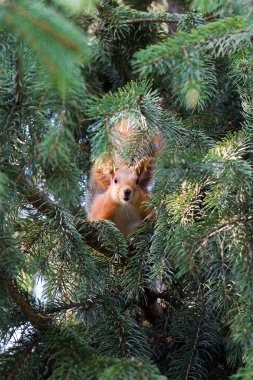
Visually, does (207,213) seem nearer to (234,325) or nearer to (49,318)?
(234,325)

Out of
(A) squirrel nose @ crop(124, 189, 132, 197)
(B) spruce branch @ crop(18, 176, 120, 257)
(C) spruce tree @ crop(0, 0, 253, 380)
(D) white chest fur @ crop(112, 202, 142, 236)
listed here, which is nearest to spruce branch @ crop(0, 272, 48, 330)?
(C) spruce tree @ crop(0, 0, 253, 380)

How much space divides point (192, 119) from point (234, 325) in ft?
3.15

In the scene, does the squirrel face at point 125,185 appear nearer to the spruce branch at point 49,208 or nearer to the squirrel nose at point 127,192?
the squirrel nose at point 127,192

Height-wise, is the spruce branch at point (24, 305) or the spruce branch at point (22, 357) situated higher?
the spruce branch at point (24, 305)

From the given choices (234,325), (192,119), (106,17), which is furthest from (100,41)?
(234,325)

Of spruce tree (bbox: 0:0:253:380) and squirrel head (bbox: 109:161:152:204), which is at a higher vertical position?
squirrel head (bbox: 109:161:152:204)

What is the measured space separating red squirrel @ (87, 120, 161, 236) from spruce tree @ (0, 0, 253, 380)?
38cm

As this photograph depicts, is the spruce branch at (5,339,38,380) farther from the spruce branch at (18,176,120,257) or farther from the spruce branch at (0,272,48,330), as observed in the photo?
the spruce branch at (18,176,120,257)

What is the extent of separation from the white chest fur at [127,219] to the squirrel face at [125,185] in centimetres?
8

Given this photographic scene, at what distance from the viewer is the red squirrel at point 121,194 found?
251 cm

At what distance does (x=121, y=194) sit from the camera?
2.47m

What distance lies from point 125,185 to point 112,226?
0.44 m

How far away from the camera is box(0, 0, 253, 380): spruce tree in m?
1.29

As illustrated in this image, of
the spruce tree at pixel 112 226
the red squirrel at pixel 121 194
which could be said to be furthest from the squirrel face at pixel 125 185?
the spruce tree at pixel 112 226
